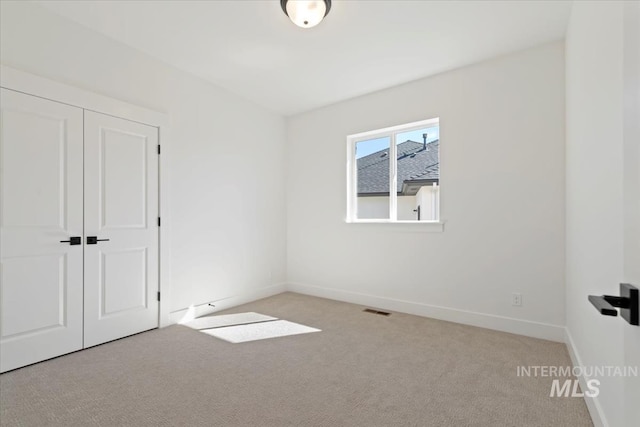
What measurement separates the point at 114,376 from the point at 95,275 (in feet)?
3.29

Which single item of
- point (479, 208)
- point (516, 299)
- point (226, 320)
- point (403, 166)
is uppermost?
point (403, 166)

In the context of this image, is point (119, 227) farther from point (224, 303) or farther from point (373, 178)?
point (373, 178)

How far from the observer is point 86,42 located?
108 inches

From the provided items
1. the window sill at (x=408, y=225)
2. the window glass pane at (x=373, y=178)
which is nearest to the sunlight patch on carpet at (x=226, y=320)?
the window sill at (x=408, y=225)

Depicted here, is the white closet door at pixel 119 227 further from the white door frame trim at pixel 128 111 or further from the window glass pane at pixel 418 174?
the window glass pane at pixel 418 174

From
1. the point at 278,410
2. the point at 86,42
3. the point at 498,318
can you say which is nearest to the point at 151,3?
the point at 86,42

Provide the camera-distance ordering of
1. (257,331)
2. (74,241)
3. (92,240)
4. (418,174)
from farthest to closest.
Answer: (418,174), (257,331), (92,240), (74,241)

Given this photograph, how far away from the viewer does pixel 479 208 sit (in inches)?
127

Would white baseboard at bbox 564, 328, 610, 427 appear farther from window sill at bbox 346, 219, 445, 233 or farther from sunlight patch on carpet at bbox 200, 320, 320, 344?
sunlight patch on carpet at bbox 200, 320, 320, 344

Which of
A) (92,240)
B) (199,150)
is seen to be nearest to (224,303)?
(92,240)

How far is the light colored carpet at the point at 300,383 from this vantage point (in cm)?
177

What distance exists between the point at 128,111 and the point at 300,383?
2.94m

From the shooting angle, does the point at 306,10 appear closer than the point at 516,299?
Yes

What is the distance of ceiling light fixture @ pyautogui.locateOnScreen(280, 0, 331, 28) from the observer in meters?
2.30
